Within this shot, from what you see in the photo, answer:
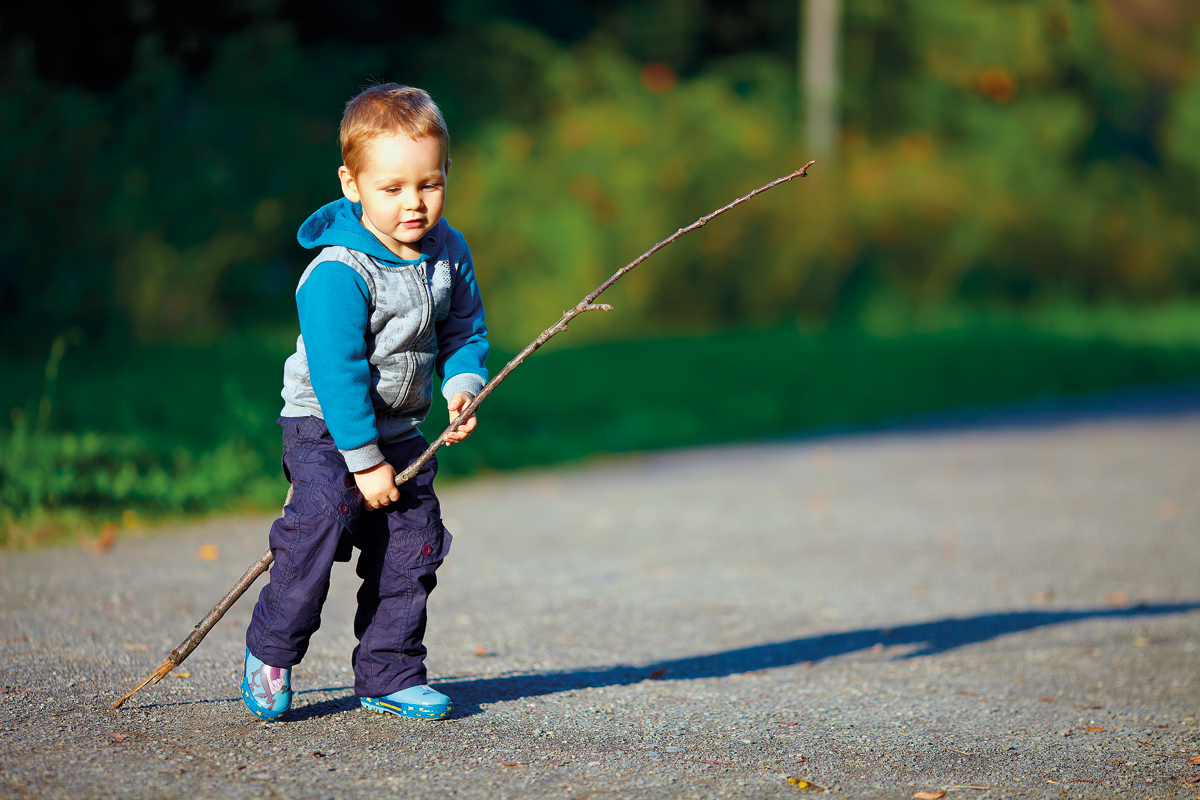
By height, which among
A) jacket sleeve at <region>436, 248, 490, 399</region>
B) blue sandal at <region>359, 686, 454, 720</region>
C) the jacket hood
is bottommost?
blue sandal at <region>359, 686, 454, 720</region>

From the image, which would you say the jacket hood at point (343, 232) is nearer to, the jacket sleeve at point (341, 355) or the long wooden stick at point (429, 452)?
the jacket sleeve at point (341, 355)

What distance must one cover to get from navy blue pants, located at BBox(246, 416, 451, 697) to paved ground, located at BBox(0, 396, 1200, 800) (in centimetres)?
18

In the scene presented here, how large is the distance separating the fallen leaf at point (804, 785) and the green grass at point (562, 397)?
3663 millimetres

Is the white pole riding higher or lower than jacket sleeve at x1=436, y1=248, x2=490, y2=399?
higher

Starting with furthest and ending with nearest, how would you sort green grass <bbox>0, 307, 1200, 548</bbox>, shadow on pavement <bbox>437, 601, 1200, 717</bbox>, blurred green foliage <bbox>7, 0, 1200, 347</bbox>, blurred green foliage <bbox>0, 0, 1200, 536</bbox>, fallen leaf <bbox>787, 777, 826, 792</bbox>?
blurred green foliage <bbox>7, 0, 1200, 347</bbox> < blurred green foliage <bbox>0, 0, 1200, 536</bbox> < green grass <bbox>0, 307, 1200, 548</bbox> < shadow on pavement <bbox>437, 601, 1200, 717</bbox> < fallen leaf <bbox>787, 777, 826, 792</bbox>

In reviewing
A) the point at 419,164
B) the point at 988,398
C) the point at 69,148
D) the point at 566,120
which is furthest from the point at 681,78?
the point at 419,164

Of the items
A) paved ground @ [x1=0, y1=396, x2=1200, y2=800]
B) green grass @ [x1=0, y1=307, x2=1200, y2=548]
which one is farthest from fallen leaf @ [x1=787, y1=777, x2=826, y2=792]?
green grass @ [x1=0, y1=307, x2=1200, y2=548]

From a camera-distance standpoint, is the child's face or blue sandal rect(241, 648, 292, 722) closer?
the child's face

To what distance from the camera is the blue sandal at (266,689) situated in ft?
9.53

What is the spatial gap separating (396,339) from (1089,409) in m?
9.25

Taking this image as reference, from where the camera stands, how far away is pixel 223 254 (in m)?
10.7

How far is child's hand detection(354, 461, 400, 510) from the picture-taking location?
2799 millimetres

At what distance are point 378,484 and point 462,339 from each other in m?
0.47

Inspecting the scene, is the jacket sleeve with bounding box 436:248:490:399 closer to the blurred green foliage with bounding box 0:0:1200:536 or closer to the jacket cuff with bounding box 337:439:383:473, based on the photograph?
the jacket cuff with bounding box 337:439:383:473
